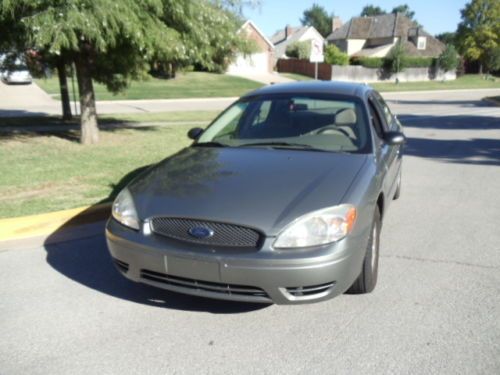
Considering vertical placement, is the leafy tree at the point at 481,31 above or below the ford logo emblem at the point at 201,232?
above

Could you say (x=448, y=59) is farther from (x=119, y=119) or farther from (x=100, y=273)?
(x=100, y=273)

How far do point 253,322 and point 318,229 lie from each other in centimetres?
83

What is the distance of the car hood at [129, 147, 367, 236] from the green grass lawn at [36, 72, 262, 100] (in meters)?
18.9

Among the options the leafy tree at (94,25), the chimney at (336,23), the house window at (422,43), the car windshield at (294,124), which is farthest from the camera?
the chimney at (336,23)

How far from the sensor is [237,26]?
34.1ft

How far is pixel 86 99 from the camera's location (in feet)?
33.0

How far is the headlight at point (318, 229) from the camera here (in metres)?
3.07

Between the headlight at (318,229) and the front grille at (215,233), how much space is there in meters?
0.18

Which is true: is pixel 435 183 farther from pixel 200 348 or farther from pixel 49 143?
pixel 49 143

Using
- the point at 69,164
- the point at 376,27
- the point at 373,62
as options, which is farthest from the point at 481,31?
the point at 69,164

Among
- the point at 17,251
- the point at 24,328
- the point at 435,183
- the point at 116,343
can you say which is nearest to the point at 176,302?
the point at 116,343

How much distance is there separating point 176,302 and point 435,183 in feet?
17.2

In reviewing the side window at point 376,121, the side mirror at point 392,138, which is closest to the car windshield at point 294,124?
the side window at point 376,121

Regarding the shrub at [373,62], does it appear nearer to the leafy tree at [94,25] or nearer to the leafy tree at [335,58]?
the leafy tree at [335,58]
